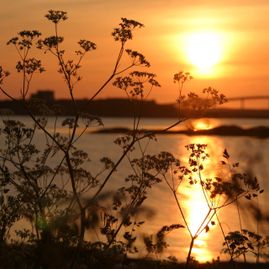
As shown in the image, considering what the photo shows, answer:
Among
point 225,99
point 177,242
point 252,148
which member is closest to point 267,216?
point 252,148

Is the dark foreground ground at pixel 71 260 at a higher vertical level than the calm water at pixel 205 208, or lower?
lower

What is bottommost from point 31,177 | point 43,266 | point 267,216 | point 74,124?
point 43,266

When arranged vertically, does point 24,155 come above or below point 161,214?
below

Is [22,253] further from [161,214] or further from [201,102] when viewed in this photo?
[161,214]

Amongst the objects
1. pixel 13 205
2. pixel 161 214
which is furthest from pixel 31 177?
pixel 161 214

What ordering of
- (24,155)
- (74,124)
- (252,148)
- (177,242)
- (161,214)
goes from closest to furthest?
(252,148)
(74,124)
(24,155)
(177,242)
(161,214)

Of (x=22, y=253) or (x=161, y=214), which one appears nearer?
(x=22, y=253)

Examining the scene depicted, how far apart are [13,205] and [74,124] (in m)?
1.02

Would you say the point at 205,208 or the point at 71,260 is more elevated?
the point at 205,208

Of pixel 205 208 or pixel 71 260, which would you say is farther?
pixel 205 208

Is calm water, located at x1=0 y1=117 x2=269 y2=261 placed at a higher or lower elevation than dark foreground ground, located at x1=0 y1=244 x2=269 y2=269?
higher

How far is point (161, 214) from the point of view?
62.3 ft

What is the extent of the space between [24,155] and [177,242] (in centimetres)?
723

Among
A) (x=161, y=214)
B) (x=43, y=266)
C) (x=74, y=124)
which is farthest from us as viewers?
(x=161, y=214)
